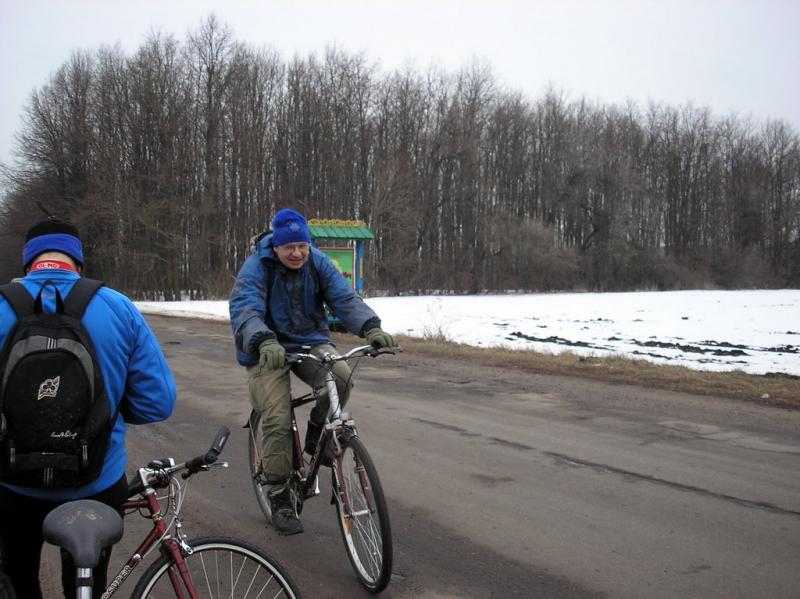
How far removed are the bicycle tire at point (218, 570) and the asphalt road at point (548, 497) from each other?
1.41m

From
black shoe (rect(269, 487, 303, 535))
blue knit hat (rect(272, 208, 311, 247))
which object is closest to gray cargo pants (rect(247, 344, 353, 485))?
black shoe (rect(269, 487, 303, 535))

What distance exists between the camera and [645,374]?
1120 cm

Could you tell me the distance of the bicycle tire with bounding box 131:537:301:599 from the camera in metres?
2.20

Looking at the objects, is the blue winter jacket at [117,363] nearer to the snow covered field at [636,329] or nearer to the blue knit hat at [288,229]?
the blue knit hat at [288,229]

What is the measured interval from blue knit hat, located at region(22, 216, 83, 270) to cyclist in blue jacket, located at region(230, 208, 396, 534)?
154cm

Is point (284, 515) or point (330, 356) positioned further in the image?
point (284, 515)

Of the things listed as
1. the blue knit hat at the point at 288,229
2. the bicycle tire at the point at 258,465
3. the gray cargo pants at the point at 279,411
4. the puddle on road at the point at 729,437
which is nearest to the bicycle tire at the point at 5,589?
the gray cargo pants at the point at 279,411

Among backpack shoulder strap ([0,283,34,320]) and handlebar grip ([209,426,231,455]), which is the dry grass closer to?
handlebar grip ([209,426,231,455])

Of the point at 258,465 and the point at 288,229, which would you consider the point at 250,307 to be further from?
the point at 258,465

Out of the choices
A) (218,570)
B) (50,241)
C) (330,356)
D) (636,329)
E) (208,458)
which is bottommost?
(636,329)

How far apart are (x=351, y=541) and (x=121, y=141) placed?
4526cm

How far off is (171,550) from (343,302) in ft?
7.49

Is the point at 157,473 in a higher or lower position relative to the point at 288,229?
lower

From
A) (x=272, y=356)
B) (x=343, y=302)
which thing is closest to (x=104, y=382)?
(x=272, y=356)
